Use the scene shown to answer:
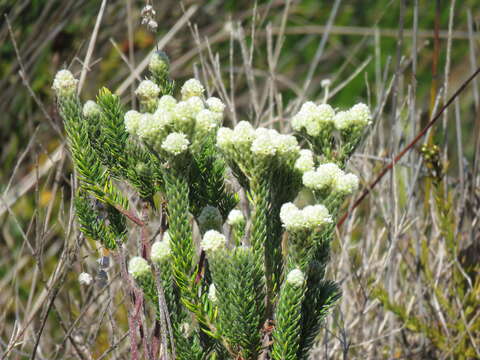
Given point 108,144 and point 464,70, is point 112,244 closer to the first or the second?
point 108,144

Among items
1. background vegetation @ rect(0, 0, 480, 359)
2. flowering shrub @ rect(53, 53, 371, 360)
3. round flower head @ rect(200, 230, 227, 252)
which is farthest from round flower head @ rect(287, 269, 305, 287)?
background vegetation @ rect(0, 0, 480, 359)

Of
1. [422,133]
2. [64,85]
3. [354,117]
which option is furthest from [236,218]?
[422,133]

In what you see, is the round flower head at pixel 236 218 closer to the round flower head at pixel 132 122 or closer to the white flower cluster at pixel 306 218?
the white flower cluster at pixel 306 218

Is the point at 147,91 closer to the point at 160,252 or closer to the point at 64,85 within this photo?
the point at 64,85

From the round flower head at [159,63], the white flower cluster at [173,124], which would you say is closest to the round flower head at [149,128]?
the white flower cluster at [173,124]

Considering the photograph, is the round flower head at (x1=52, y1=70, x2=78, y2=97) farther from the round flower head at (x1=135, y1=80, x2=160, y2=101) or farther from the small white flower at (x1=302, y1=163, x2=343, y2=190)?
the small white flower at (x1=302, y1=163, x2=343, y2=190)

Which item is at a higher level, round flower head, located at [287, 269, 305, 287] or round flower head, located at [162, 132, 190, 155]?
round flower head, located at [162, 132, 190, 155]

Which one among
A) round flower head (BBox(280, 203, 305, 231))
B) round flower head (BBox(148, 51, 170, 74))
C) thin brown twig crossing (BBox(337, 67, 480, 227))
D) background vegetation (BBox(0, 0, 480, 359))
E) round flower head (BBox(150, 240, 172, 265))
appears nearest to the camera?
round flower head (BBox(280, 203, 305, 231))

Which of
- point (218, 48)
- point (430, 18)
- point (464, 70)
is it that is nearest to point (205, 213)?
point (218, 48)
